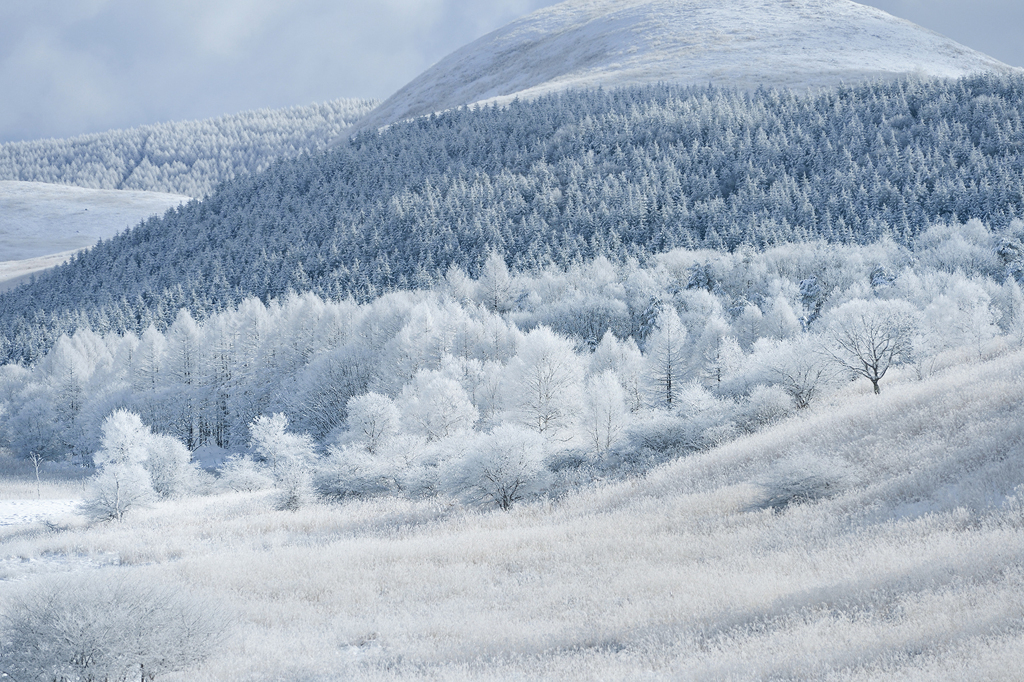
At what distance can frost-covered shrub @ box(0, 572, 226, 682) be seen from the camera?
418 inches

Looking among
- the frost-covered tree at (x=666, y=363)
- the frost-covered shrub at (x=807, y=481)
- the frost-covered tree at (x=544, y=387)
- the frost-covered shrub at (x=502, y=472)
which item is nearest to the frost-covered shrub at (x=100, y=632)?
the frost-covered shrub at (x=807, y=481)

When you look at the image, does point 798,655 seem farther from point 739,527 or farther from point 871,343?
point 871,343

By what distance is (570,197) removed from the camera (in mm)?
145500

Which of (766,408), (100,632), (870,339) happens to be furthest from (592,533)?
(870,339)

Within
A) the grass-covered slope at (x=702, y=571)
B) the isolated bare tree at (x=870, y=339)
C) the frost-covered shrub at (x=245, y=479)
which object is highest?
the isolated bare tree at (x=870, y=339)

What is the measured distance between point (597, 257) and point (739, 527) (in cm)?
10608

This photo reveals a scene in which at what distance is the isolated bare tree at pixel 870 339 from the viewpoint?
109 feet

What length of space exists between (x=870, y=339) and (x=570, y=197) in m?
117

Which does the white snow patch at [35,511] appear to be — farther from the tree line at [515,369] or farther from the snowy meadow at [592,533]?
the tree line at [515,369]

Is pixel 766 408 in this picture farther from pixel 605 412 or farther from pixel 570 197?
pixel 570 197

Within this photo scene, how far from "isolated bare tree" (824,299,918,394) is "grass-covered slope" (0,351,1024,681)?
8065 mm

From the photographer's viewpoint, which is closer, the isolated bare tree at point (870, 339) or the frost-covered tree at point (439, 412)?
the isolated bare tree at point (870, 339)

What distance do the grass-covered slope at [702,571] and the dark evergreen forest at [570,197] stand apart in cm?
10202

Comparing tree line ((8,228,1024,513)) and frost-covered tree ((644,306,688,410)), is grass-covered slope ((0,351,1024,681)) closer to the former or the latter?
tree line ((8,228,1024,513))
